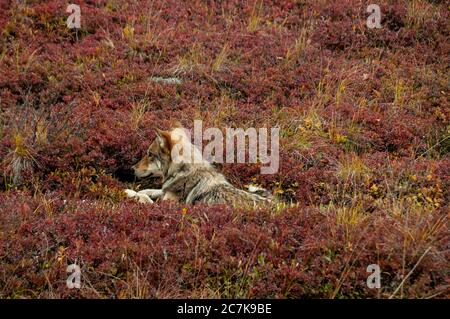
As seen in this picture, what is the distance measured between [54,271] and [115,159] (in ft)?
15.3

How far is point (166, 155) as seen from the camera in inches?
394

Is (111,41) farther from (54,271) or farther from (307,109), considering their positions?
(54,271)

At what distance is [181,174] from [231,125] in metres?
2.45

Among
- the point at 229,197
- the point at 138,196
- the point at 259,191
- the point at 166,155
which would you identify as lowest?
the point at 138,196

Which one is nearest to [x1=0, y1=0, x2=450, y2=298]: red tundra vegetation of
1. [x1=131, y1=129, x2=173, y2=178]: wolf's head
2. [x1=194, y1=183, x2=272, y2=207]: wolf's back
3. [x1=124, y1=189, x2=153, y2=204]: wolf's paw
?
[x1=124, y1=189, x2=153, y2=204]: wolf's paw

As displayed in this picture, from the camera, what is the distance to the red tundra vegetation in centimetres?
630

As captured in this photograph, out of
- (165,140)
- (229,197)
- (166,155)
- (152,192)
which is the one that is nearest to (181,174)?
(166,155)

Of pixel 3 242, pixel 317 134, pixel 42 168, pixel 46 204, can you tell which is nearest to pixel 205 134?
pixel 317 134

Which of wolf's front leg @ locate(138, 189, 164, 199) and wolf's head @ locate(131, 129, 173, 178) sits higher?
wolf's head @ locate(131, 129, 173, 178)

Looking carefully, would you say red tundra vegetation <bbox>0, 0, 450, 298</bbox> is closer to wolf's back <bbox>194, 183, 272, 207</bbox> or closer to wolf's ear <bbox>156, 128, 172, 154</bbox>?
wolf's back <bbox>194, 183, 272, 207</bbox>

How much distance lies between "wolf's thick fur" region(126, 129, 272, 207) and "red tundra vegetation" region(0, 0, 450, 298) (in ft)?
1.81

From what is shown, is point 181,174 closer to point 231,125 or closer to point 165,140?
point 165,140

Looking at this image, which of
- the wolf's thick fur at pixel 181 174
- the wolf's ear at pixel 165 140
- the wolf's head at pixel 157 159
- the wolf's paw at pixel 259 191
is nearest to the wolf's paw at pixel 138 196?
the wolf's thick fur at pixel 181 174

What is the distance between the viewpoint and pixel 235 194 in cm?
897
